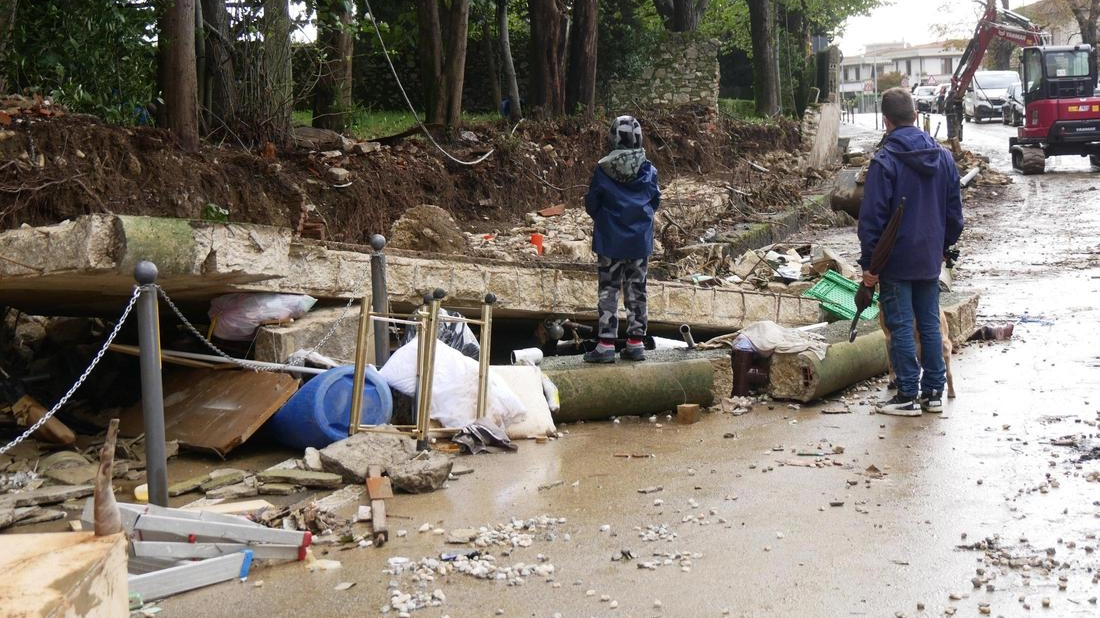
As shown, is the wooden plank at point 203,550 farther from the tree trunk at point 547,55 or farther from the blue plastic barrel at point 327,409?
the tree trunk at point 547,55

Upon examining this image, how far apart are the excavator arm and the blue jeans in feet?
68.8

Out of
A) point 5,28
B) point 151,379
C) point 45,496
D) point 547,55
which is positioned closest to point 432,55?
point 547,55

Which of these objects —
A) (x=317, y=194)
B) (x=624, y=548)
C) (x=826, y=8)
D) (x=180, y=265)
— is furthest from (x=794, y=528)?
(x=826, y=8)

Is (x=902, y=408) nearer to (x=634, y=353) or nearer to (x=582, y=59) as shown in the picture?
(x=634, y=353)

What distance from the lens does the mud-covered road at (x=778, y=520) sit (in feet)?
13.2

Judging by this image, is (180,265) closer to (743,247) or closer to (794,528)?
(794,528)

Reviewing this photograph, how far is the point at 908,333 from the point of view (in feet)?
23.5

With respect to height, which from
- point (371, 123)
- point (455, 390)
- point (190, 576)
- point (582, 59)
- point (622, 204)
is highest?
point (582, 59)

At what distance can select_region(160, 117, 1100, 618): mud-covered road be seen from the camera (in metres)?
4.01

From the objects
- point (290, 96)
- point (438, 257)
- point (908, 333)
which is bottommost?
point (908, 333)

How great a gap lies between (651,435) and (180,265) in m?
3.06

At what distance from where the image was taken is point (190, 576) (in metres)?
4.18

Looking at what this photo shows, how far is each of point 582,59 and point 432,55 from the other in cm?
577

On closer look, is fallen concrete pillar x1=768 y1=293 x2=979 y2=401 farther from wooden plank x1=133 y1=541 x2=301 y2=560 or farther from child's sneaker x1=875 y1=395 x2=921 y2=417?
wooden plank x1=133 y1=541 x2=301 y2=560
